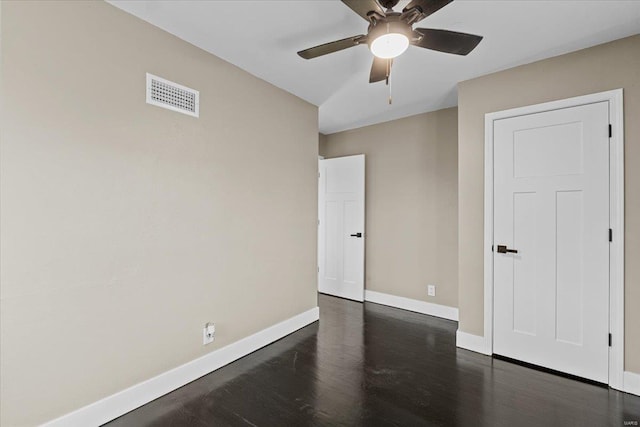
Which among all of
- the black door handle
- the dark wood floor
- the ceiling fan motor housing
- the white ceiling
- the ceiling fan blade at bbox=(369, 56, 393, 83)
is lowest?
the dark wood floor

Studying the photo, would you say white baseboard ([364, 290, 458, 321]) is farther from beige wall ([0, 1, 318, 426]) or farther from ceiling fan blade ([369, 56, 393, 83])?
ceiling fan blade ([369, 56, 393, 83])

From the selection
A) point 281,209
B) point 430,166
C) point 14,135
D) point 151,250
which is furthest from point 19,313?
point 430,166

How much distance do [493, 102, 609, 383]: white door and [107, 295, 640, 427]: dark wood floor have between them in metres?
0.26

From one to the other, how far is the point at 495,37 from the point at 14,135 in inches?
121

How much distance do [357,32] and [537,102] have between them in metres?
1.68

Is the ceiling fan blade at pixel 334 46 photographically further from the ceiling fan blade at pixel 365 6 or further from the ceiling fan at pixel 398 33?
the ceiling fan blade at pixel 365 6

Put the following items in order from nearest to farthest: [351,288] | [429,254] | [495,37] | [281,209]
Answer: [495,37], [281,209], [429,254], [351,288]

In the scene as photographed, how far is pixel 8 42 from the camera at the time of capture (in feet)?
4.97

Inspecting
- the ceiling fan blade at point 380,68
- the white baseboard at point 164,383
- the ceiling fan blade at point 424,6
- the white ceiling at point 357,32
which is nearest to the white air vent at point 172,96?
the white ceiling at point 357,32

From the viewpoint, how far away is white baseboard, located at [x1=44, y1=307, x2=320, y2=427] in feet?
5.82

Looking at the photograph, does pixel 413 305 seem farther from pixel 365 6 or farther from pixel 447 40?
pixel 365 6

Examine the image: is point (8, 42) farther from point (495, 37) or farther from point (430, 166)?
point (430, 166)

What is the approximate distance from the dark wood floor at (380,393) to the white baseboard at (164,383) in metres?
0.06

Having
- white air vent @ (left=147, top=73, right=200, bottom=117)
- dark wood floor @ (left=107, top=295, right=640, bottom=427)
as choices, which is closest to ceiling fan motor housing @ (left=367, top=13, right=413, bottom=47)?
white air vent @ (left=147, top=73, right=200, bottom=117)
